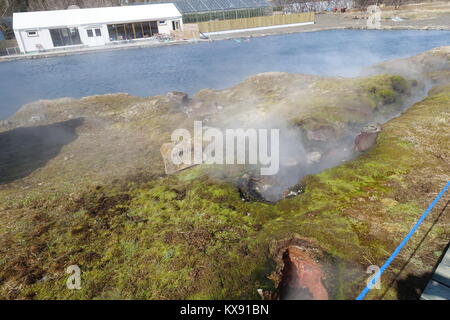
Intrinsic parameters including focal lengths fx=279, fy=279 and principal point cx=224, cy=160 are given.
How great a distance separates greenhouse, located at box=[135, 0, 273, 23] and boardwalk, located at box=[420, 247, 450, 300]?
54.2 meters

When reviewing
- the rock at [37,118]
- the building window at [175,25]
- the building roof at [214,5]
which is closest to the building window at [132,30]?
the building window at [175,25]

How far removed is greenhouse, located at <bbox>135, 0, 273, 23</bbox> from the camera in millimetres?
51844

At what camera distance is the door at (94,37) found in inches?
1821

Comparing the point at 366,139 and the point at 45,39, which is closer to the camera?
the point at 366,139

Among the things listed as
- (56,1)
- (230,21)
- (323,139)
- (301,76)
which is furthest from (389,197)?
(56,1)

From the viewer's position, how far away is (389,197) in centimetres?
877

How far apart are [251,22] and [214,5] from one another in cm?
792

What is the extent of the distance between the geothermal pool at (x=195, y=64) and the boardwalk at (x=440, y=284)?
74.4 ft

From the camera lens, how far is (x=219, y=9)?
5391 centimetres

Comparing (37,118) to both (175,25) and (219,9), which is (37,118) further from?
(219,9)

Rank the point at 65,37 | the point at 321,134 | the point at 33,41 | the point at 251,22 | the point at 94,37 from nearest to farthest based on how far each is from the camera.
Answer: the point at 321,134 → the point at 33,41 → the point at 65,37 → the point at 94,37 → the point at 251,22

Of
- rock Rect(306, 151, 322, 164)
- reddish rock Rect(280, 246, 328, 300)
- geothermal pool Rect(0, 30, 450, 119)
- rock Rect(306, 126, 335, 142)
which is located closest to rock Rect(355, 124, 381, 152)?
rock Rect(306, 126, 335, 142)

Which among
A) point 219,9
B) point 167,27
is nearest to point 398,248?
point 167,27

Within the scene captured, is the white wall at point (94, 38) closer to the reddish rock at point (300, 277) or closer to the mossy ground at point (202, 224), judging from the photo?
the mossy ground at point (202, 224)
